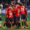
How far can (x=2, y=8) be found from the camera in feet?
21.2

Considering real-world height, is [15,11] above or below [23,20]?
above

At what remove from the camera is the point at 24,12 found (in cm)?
442

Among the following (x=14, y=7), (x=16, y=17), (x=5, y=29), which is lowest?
(x=5, y=29)

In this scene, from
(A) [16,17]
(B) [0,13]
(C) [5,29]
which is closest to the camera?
(C) [5,29]

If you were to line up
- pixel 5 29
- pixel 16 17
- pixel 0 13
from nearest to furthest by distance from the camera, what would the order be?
pixel 5 29, pixel 16 17, pixel 0 13

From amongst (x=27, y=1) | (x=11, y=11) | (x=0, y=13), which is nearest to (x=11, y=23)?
(x=11, y=11)

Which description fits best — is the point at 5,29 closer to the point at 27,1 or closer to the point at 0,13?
the point at 0,13

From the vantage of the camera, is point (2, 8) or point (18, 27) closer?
point (18, 27)

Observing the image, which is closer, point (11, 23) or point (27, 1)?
point (11, 23)

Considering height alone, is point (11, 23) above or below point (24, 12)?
below

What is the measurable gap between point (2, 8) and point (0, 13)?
270mm

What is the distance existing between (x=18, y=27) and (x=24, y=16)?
0.40 m

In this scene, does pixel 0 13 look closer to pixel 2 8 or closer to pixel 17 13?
pixel 2 8

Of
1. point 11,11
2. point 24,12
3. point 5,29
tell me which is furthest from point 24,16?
point 5,29
